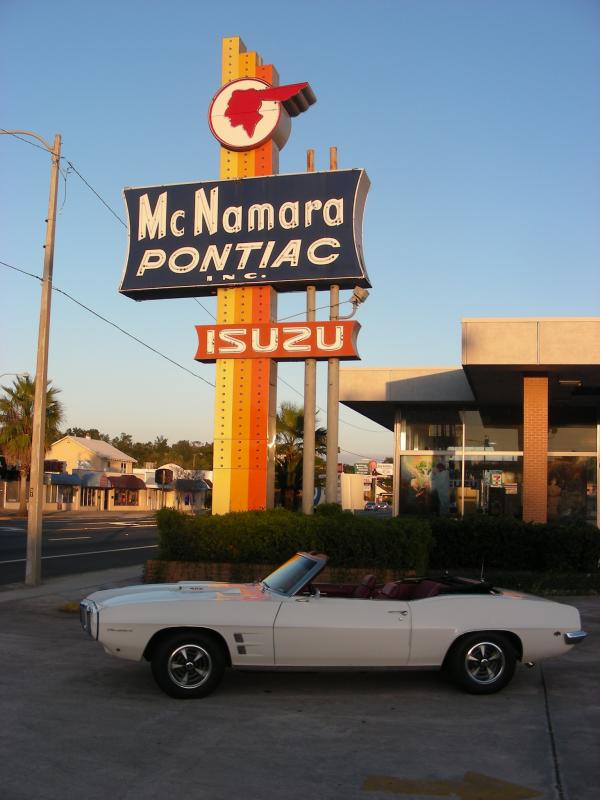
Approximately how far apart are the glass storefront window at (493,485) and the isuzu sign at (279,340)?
11194 mm

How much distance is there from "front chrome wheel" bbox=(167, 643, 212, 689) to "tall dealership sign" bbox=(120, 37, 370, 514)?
8.51 metres

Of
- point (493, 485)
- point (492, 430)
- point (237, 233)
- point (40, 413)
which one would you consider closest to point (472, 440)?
point (492, 430)

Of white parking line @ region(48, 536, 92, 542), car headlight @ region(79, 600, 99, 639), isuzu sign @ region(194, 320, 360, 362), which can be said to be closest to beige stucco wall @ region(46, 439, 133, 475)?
white parking line @ region(48, 536, 92, 542)

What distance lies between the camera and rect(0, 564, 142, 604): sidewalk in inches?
558

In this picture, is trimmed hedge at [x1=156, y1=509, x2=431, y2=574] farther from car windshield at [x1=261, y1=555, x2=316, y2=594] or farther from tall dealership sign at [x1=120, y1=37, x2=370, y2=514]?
car windshield at [x1=261, y1=555, x2=316, y2=594]

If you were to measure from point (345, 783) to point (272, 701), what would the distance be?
2.03 meters

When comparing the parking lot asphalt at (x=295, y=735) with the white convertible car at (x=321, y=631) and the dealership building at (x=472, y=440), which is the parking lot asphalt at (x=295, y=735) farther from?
the dealership building at (x=472, y=440)

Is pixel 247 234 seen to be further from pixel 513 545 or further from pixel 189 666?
pixel 189 666

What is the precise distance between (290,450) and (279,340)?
52.5 ft

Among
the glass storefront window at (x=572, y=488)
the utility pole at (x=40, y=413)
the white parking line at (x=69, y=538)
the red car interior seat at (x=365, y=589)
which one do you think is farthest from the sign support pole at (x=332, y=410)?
the white parking line at (x=69, y=538)

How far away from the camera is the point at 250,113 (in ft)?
53.1

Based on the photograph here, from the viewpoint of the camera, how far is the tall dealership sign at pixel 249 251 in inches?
610

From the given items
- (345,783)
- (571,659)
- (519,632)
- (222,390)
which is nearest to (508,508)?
(222,390)

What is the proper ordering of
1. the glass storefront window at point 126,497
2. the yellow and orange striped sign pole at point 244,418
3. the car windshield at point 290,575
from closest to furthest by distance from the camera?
the car windshield at point 290,575, the yellow and orange striped sign pole at point 244,418, the glass storefront window at point 126,497
